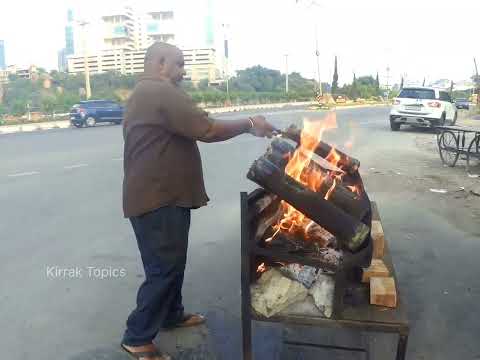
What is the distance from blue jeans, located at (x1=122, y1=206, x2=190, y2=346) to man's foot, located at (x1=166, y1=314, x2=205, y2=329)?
1.51ft

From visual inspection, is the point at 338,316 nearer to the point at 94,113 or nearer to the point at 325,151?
the point at 325,151

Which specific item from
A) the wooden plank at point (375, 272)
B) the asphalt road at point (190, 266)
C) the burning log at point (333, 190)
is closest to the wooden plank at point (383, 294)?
the wooden plank at point (375, 272)

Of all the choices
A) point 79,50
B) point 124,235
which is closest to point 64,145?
point 124,235

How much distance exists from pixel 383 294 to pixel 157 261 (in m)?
1.27

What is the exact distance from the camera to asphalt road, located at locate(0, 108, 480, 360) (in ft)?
10.4

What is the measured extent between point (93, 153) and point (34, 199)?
18.4 ft

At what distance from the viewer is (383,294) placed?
2.37 m

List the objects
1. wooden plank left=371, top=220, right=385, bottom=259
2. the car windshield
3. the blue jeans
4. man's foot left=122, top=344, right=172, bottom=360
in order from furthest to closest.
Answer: the car windshield → wooden plank left=371, top=220, right=385, bottom=259 → man's foot left=122, top=344, right=172, bottom=360 → the blue jeans

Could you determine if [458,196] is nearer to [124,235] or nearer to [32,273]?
[124,235]

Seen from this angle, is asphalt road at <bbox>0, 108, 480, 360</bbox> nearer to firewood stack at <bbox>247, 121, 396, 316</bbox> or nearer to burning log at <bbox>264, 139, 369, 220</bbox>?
firewood stack at <bbox>247, 121, 396, 316</bbox>

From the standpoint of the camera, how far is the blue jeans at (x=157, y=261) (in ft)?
8.77

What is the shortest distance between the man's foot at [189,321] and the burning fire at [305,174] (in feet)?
3.78

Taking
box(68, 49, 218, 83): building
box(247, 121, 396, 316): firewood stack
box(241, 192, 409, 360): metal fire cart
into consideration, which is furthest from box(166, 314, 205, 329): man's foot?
box(68, 49, 218, 83): building

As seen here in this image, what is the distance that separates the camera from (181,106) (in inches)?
96.3
